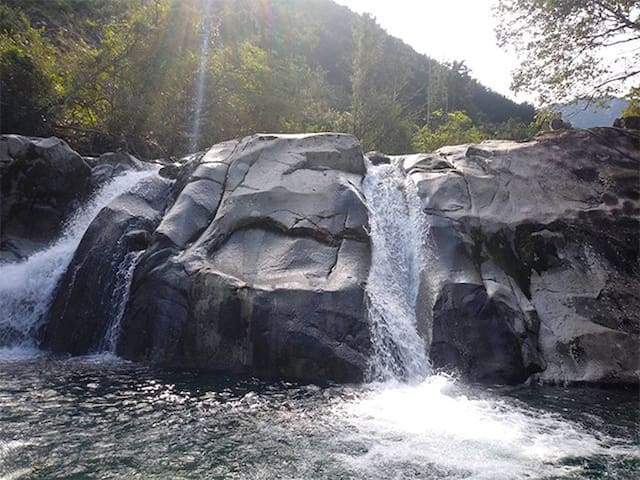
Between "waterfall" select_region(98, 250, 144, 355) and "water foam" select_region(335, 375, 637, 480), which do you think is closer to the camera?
"water foam" select_region(335, 375, 637, 480)

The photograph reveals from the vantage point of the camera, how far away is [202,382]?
8.71 meters

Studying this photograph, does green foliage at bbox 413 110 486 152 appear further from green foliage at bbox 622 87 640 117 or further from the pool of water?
the pool of water

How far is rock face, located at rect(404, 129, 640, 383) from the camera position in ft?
32.3

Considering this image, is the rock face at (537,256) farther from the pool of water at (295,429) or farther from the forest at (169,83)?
the forest at (169,83)

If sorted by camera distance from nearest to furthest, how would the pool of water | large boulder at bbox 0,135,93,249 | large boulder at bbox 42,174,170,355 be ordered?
the pool of water
large boulder at bbox 42,174,170,355
large boulder at bbox 0,135,93,249

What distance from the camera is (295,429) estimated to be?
6645mm

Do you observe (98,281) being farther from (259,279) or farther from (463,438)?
(463,438)

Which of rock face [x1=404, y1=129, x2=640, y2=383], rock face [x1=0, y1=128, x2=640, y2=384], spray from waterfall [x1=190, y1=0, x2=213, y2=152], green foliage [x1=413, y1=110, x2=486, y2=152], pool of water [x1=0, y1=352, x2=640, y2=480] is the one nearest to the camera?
pool of water [x1=0, y1=352, x2=640, y2=480]

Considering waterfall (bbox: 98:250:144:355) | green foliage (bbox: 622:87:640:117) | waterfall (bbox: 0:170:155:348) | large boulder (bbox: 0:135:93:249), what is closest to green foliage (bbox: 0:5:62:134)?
large boulder (bbox: 0:135:93:249)

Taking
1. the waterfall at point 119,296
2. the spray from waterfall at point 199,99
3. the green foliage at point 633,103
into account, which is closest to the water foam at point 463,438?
the waterfall at point 119,296

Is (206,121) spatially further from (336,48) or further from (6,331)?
(336,48)

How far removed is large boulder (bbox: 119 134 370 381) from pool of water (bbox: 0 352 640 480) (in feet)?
2.39

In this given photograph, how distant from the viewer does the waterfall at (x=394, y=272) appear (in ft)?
31.4

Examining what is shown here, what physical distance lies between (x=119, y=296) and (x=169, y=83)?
14935mm
